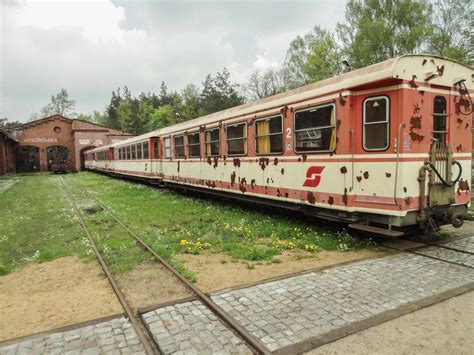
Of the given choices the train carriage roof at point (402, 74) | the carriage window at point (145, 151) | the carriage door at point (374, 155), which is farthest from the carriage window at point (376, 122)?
the carriage window at point (145, 151)

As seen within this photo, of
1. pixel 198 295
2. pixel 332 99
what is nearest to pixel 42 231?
pixel 198 295

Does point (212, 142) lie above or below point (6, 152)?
below

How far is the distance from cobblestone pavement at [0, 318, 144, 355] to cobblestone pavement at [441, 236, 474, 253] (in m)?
5.70

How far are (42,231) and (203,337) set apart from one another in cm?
657

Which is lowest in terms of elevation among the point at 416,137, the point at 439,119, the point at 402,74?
the point at 416,137

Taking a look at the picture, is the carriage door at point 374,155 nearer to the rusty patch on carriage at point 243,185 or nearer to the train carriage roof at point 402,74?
the train carriage roof at point 402,74

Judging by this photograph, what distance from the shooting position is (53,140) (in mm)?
43719

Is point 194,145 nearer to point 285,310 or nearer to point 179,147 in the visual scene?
point 179,147

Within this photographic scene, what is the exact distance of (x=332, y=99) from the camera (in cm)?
663

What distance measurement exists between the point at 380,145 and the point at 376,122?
1.33 feet

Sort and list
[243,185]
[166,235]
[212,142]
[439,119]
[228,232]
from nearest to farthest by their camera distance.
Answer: [439,119] < [166,235] < [228,232] < [243,185] < [212,142]

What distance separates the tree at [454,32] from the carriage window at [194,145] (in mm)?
21500

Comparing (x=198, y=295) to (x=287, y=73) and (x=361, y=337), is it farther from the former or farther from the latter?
(x=287, y=73)

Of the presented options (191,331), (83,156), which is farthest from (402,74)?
(83,156)
